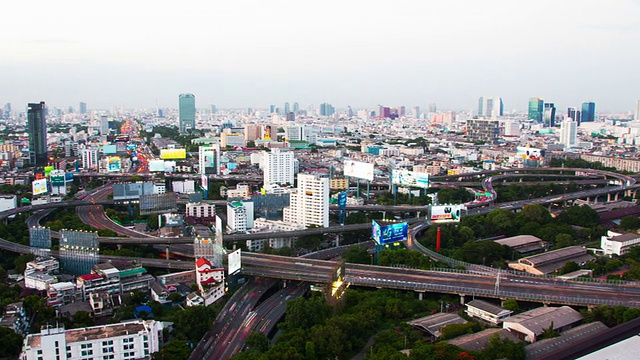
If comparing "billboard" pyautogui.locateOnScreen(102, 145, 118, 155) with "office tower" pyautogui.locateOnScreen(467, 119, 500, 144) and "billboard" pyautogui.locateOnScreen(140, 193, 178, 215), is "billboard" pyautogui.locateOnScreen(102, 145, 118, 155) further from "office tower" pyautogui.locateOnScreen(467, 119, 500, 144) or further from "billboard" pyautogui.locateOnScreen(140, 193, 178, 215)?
"office tower" pyautogui.locateOnScreen(467, 119, 500, 144)

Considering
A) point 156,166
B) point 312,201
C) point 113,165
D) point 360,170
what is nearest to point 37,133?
point 113,165

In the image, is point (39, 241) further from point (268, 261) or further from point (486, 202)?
point (486, 202)

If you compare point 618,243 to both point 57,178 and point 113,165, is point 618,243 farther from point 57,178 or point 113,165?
point 113,165

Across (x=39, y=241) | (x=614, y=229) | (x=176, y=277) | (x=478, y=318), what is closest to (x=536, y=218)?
(x=614, y=229)

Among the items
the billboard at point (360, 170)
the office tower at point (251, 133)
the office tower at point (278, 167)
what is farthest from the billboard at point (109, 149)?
the billboard at point (360, 170)

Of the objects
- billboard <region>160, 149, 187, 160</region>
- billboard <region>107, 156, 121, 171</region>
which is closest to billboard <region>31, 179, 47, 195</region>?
billboard <region>107, 156, 121, 171</region>

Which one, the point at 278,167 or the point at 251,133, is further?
the point at 251,133

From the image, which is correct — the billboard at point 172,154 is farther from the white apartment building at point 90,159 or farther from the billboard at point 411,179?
the billboard at point 411,179
